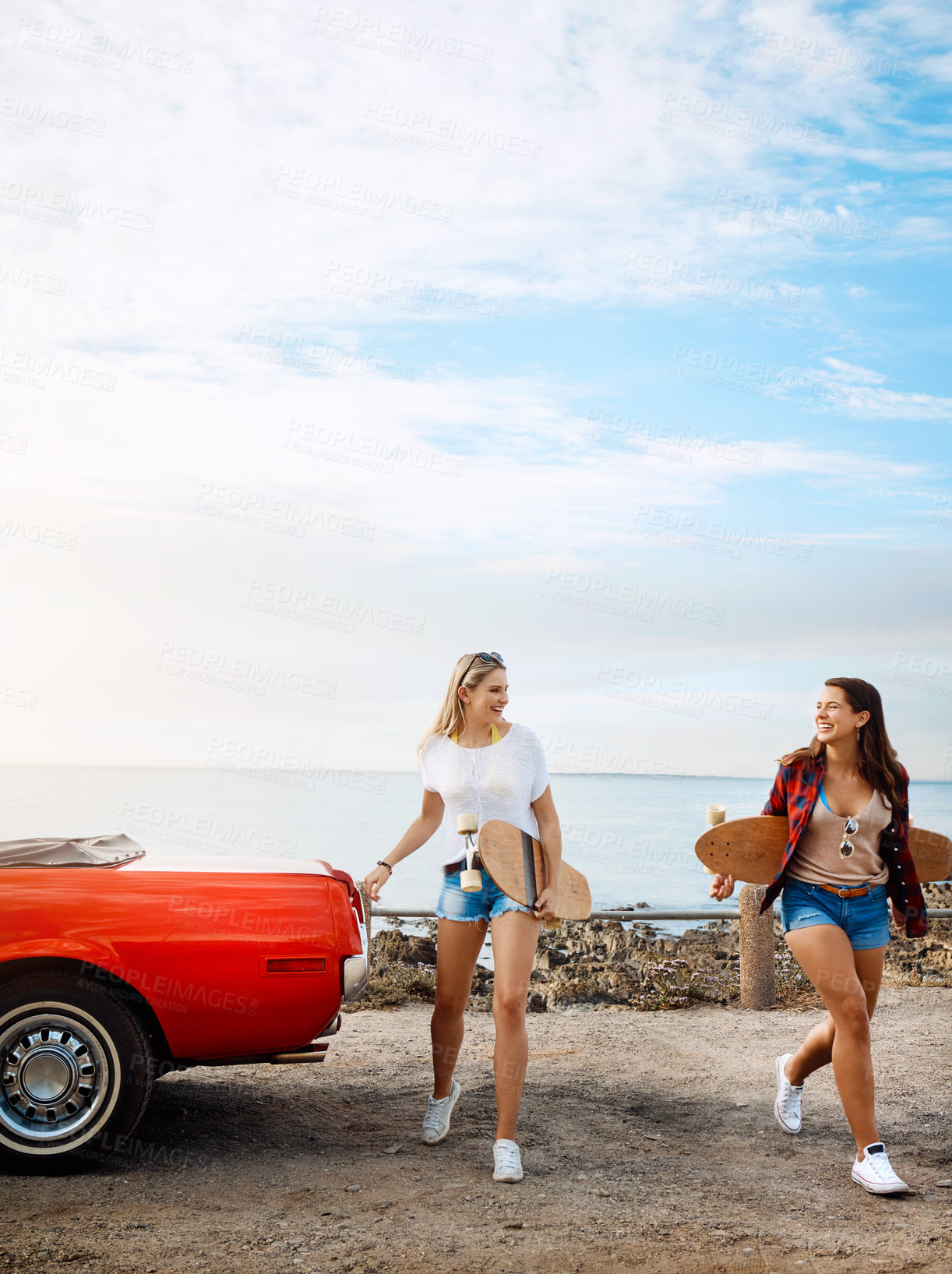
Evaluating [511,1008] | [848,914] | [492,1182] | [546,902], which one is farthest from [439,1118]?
[848,914]

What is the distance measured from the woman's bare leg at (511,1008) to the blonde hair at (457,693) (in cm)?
91

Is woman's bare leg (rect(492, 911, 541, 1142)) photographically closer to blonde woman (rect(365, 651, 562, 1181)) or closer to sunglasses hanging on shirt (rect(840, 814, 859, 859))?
blonde woman (rect(365, 651, 562, 1181))

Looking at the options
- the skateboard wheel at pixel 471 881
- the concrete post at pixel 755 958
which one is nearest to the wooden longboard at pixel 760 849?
the skateboard wheel at pixel 471 881

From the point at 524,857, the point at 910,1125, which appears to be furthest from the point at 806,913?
the point at 910,1125

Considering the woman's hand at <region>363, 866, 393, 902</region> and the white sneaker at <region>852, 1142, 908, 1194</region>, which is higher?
the woman's hand at <region>363, 866, 393, 902</region>

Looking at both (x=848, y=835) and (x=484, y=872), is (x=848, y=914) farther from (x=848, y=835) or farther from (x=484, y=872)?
(x=484, y=872)

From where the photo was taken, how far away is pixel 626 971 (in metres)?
10.3

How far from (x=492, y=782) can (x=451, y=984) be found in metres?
0.97

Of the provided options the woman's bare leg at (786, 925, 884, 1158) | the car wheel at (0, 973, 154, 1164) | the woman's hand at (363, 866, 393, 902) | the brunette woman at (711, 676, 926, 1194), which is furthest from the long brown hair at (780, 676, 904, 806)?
the car wheel at (0, 973, 154, 1164)

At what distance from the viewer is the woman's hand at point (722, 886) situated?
17.2ft

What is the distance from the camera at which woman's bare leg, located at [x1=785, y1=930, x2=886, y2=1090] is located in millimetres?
4848

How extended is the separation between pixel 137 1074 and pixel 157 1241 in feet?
2.39

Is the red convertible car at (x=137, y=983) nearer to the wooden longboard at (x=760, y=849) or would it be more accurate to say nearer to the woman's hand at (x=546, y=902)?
the woman's hand at (x=546, y=902)

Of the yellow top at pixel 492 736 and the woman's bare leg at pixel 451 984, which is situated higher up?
the yellow top at pixel 492 736
